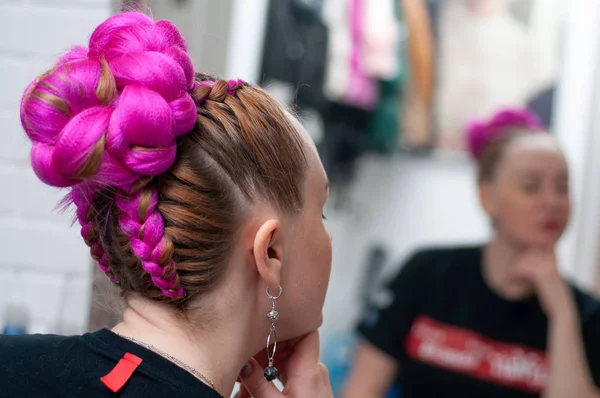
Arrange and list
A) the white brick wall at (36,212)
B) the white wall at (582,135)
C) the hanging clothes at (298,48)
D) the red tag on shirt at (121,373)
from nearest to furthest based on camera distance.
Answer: the red tag on shirt at (121,373) < the white brick wall at (36,212) < the hanging clothes at (298,48) < the white wall at (582,135)

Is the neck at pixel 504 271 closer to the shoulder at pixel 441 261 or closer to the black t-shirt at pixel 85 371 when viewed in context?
the shoulder at pixel 441 261

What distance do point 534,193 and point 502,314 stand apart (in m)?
0.28

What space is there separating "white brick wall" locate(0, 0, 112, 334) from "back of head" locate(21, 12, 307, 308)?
1.60 ft

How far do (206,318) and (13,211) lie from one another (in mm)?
642

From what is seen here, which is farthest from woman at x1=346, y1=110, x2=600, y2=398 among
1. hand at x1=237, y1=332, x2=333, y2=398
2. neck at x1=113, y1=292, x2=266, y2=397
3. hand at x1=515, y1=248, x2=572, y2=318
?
neck at x1=113, y1=292, x2=266, y2=397

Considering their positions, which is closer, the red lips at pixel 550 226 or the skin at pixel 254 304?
the skin at pixel 254 304

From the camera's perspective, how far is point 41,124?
667 mm

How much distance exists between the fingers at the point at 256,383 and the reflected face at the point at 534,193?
37.7 inches

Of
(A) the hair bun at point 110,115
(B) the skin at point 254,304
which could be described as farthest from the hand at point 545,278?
(A) the hair bun at point 110,115

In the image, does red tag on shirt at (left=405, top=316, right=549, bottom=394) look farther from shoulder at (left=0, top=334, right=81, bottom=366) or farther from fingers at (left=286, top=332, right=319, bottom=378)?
shoulder at (left=0, top=334, right=81, bottom=366)

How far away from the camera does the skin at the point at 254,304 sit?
28.6 inches

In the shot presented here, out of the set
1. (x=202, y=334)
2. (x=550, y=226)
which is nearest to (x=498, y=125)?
(x=550, y=226)

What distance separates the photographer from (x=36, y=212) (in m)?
1.23

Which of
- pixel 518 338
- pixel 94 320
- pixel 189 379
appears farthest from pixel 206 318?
pixel 518 338
